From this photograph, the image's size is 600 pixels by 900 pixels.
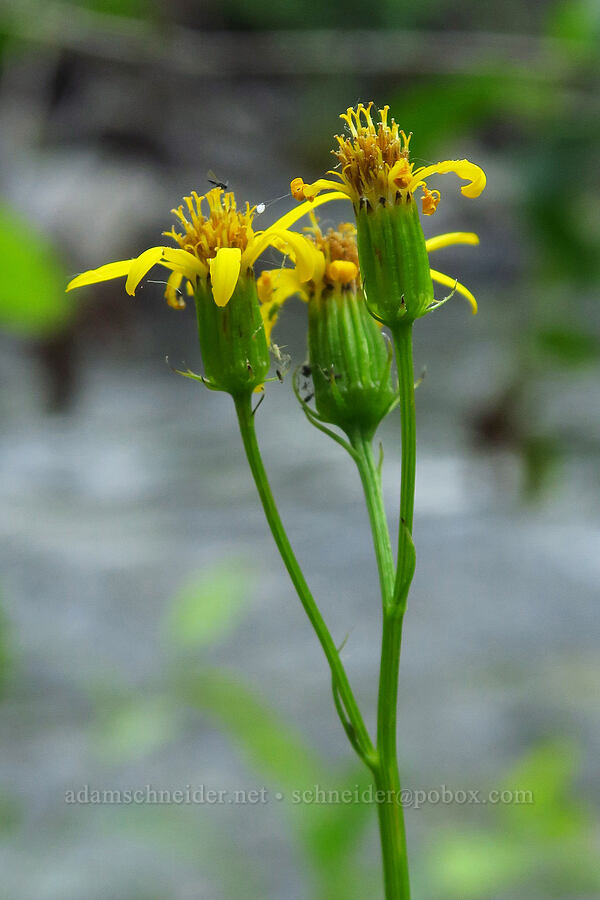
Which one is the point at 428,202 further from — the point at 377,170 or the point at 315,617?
the point at 315,617

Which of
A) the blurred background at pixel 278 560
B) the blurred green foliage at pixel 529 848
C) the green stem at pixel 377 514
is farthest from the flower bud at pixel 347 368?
the blurred green foliage at pixel 529 848

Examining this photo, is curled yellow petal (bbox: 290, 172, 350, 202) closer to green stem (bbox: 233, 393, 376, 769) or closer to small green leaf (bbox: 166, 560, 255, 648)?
green stem (bbox: 233, 393, 376, 769)

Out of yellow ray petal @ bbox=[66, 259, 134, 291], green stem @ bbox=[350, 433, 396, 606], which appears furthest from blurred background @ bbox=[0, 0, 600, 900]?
yellow ray petal @ bbox=[66, 259, 134, 291]

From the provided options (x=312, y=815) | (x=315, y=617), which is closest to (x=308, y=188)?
(x=315, y=617)

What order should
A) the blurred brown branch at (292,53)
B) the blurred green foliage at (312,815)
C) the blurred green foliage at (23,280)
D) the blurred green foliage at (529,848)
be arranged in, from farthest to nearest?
the blurred brown branch at (292,53), the blurred green foliage at (529,848), the blurred green foliage at (312,815), the blurred green foliage at (23,280)

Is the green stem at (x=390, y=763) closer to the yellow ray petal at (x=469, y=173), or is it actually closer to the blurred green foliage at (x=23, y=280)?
the yellow ray petal at (x=469, y=173)

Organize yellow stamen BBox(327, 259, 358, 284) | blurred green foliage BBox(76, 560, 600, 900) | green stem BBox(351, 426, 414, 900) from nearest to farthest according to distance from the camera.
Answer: green stem BBox(351, 426, 414, 900) < yellow stamen BBox(327, 259, 358, 284) < blurred green foliage BBox(76, 560, 600, 900)

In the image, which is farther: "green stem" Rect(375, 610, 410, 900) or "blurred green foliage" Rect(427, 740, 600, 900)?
"blurred green foliage" Rect(427, 740, 600, 900)
